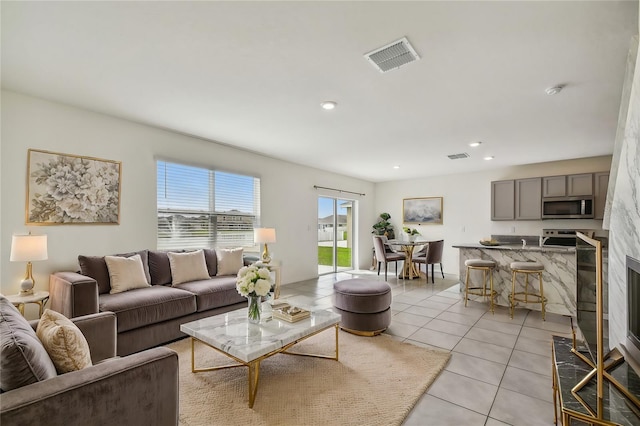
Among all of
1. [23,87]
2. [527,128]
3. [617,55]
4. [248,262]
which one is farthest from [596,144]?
[23,87]

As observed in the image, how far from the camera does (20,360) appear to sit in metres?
1.16

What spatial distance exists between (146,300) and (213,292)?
689 mm

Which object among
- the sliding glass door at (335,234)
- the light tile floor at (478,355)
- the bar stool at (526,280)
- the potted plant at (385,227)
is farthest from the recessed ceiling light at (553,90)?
the potted plant at (385,227)

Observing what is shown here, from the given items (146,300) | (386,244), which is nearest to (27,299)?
(146,300)

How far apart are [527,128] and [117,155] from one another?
510cm

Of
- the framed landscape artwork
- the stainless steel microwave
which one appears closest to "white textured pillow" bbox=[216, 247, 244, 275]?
the framed landscape artwork

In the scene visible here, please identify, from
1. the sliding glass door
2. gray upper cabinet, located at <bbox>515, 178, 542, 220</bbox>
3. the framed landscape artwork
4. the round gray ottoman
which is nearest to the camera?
the round gray ottoman

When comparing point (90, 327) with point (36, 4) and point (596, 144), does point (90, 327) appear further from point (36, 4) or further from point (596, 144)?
point (596, 144)

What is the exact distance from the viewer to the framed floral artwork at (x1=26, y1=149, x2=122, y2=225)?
301 cm

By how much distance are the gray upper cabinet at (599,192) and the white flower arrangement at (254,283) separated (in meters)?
6.06

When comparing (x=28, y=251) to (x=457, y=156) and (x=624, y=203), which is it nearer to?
(x=624, y=203)

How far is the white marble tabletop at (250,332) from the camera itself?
2031mm

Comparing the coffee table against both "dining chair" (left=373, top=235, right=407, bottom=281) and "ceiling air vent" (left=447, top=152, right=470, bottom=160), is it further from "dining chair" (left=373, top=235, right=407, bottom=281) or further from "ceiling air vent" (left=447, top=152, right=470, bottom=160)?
"ceiling air vent" (left=447, top=152, right=470, bottom=160)

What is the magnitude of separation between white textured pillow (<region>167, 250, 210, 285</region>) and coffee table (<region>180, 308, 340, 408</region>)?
1.22 metres
